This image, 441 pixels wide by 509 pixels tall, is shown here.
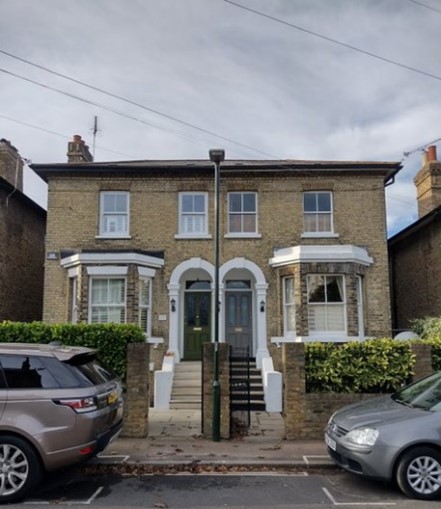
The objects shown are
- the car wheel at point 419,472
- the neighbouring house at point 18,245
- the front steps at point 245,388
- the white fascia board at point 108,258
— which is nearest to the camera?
the car wheel at point 419,472

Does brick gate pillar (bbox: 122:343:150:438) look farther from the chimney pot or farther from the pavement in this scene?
the chimney pot

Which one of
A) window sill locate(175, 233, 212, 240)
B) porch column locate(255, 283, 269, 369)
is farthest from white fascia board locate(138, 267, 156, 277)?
porch column locate(255, 283, 269, 369)

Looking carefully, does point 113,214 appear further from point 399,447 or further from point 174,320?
point 399,447

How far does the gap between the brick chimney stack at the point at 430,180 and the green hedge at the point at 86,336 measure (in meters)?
12.7

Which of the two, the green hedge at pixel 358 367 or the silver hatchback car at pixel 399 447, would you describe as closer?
the silver hatchback car at pixel 399 447

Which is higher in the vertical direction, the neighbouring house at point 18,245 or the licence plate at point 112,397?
the neighbouring house at point 18,245

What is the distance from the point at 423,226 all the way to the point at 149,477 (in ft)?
45.5

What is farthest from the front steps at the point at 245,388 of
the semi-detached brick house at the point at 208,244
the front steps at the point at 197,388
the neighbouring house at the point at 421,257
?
the neighbouring house at the point at 421,257

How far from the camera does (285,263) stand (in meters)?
14.8

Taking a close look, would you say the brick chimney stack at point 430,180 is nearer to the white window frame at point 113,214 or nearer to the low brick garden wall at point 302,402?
the low brick garden wall at point 302,402

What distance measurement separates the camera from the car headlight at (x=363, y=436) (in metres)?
6.21

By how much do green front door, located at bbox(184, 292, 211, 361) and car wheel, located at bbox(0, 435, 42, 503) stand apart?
379 inches

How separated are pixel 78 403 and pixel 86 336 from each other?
11.7 ft

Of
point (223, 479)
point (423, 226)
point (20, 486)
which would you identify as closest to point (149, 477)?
point (223, 479)
